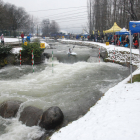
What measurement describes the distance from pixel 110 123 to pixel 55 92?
476 cm

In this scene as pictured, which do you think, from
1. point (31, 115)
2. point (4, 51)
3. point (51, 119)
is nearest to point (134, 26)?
point (51, 119)

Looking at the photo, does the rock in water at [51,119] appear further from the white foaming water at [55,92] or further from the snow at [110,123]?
the snow at [110,123]

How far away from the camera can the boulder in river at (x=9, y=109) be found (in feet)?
21.9

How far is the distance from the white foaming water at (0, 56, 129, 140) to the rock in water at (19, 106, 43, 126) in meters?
0.20

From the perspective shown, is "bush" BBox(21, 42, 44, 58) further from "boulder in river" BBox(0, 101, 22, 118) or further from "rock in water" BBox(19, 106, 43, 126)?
"rock in water" BBox(19, 106, 43, 126)

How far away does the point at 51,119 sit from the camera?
5742mm

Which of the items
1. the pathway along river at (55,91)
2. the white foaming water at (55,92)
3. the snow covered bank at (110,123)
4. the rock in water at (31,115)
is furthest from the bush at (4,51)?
the snow covered bank at (110,123)

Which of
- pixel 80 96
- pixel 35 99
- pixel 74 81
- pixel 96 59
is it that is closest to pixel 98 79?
pixel 74 81

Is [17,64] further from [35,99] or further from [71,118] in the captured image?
[71,118]

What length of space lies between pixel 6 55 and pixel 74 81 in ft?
29.3

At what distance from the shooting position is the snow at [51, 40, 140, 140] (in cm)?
397

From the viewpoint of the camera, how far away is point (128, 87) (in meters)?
7.56

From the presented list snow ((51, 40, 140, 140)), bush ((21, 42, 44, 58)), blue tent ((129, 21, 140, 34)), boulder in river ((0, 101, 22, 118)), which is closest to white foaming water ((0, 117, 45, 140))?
boulder in river ((0, 101, 22, 118))

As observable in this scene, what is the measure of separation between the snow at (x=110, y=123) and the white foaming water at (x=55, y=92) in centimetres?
122
